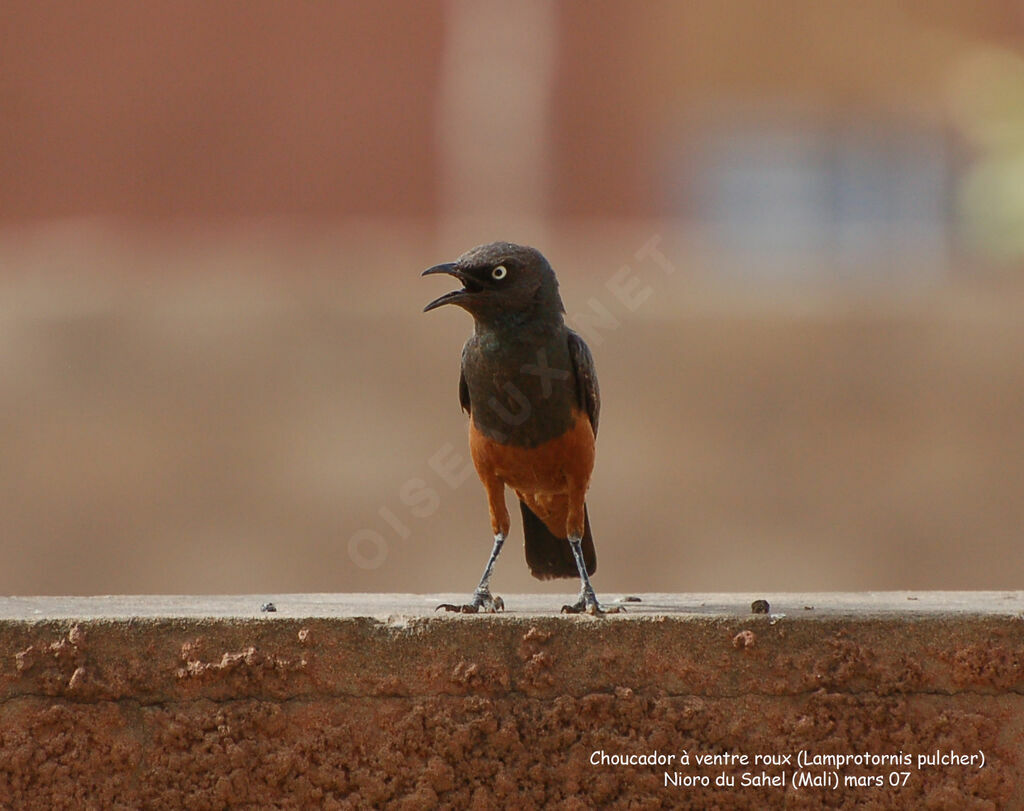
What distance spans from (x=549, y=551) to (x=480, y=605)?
2.63 ft

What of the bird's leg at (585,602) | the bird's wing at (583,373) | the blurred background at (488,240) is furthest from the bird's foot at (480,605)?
the blurred background at (488,240)

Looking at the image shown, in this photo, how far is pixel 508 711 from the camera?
4285mm

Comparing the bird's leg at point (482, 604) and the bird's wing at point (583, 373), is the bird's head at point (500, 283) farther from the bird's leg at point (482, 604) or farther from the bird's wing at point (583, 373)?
the bird's leg at point (482, 604)

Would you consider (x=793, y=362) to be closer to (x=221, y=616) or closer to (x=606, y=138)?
(x=606, y=138)

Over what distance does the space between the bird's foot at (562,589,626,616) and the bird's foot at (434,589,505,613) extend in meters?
0.22

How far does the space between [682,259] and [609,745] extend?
9.35m

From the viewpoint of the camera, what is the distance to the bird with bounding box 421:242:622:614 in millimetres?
4875

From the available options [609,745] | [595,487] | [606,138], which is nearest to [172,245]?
[606,138]

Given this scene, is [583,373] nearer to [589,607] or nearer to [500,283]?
[500,283]

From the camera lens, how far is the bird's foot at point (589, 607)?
14.9 feet

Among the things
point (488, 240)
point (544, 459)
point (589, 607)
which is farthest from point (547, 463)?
point (488, 240)

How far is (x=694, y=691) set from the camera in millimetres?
4309

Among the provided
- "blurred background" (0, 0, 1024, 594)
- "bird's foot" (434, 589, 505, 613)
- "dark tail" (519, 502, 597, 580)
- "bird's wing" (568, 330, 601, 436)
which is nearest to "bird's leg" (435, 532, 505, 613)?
"bird's foot" (434, 589, 505, 613)

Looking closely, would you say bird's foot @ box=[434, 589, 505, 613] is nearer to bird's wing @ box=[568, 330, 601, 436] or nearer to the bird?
the bird
